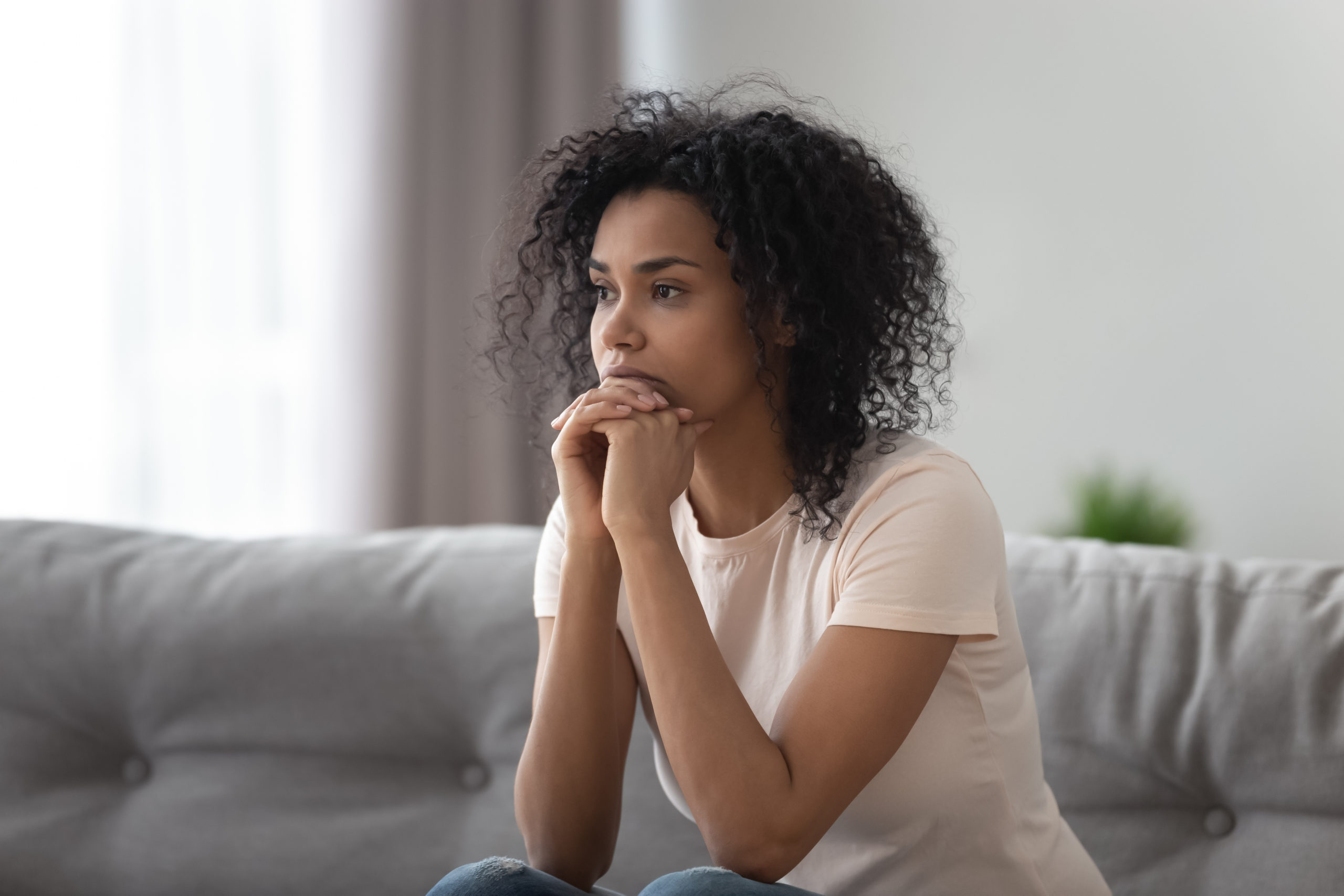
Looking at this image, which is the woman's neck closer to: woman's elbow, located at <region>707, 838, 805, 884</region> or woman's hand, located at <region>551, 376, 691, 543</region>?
woman's hand, located at <region>551, 376, 691, 543</region>

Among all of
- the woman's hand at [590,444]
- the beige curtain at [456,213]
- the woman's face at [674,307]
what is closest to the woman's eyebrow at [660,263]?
the woman's face at [674,307]

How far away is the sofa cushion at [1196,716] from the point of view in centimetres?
119

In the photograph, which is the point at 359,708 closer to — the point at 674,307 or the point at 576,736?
the point at 576,736

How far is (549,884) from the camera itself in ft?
3.05

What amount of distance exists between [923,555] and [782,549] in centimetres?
19

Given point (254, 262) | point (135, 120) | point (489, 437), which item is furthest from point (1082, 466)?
point (135, 120)

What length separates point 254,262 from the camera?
254 cm

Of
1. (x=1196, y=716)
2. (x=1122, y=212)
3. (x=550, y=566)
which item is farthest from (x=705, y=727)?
(x=1122, y=212)

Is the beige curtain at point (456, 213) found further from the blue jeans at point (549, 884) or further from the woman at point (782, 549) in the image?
the blue jeans at point (549, 884)

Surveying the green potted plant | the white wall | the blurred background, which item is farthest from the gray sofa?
the white wall

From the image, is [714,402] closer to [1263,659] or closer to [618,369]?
[618,369]

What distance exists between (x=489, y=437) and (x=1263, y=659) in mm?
1982

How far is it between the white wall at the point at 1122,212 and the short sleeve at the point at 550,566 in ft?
5.84

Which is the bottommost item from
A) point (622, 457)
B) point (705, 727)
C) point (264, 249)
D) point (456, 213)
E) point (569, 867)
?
point (569, 867)
